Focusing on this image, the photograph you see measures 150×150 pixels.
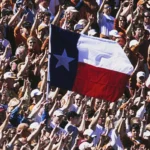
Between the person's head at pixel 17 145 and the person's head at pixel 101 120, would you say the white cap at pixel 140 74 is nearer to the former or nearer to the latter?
the person's head at pixel 101 120

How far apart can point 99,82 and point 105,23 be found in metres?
6.19

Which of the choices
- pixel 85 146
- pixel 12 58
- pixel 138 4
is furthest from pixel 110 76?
pixel 138 4

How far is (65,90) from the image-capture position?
25609mm

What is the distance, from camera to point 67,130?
968 inches

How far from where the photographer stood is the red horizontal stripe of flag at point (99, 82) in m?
22.6

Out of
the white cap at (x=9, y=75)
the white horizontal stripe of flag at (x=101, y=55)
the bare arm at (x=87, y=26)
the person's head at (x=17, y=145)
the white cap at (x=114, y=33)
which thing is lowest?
the white cap at (x=9, y=75)

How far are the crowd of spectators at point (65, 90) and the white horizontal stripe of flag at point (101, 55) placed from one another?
3.25ft

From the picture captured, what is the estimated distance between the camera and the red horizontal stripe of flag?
22.6 m

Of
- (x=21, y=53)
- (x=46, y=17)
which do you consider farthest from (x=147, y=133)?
(x=46, y=17)

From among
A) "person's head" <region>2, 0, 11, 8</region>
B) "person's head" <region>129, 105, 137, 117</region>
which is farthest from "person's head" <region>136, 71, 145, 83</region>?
"person's head" <region>2, 0, 11, 8</region>

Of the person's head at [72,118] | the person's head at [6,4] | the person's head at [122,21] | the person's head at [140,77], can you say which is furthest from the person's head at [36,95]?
the person's head at [6,4]

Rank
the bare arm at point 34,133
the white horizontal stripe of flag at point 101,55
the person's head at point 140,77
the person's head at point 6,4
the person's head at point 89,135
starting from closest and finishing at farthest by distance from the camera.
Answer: the white horizontal stripe of flag at point 101,55 < the bare arm at point 34,133 < the person's head at point 89,135 < the person's head at point 140,77 < the person's head at point 6,4

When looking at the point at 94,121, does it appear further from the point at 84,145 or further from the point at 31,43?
the point at 31,43

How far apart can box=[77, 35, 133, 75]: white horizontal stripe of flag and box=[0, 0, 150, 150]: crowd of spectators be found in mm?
991
